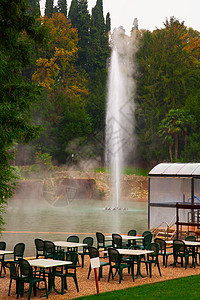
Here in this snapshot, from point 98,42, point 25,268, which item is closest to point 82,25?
point 98,42

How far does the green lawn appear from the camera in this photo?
10448 millimetres

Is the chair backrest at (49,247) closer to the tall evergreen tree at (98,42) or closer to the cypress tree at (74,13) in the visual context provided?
the tall evergreen tree at (98,42)

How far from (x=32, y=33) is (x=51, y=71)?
191 feet

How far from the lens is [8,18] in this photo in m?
14.5

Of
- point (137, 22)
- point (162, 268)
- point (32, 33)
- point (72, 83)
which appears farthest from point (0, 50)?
point (137, 22)

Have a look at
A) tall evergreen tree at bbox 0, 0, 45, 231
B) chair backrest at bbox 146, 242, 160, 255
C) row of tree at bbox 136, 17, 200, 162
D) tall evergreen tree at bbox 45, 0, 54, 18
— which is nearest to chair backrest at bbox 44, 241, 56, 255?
tall evergreen tree at bbox 0, 0, 45, 231

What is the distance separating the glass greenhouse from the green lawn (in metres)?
9.25

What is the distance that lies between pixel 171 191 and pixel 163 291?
14.0m

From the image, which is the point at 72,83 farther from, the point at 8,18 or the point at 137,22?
the point at 8,18

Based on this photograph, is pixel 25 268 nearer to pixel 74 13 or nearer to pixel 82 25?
pixel 82 25

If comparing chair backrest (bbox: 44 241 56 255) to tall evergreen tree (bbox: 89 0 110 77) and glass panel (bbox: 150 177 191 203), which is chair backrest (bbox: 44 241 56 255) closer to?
glass panel (bbox: 150 177 191 203)

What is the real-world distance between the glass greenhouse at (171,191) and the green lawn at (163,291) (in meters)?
9.25

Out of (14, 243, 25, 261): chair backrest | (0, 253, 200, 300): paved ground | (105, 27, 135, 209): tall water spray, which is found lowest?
(0, 253, 200, 300): paved ground

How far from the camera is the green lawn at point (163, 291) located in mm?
10448
